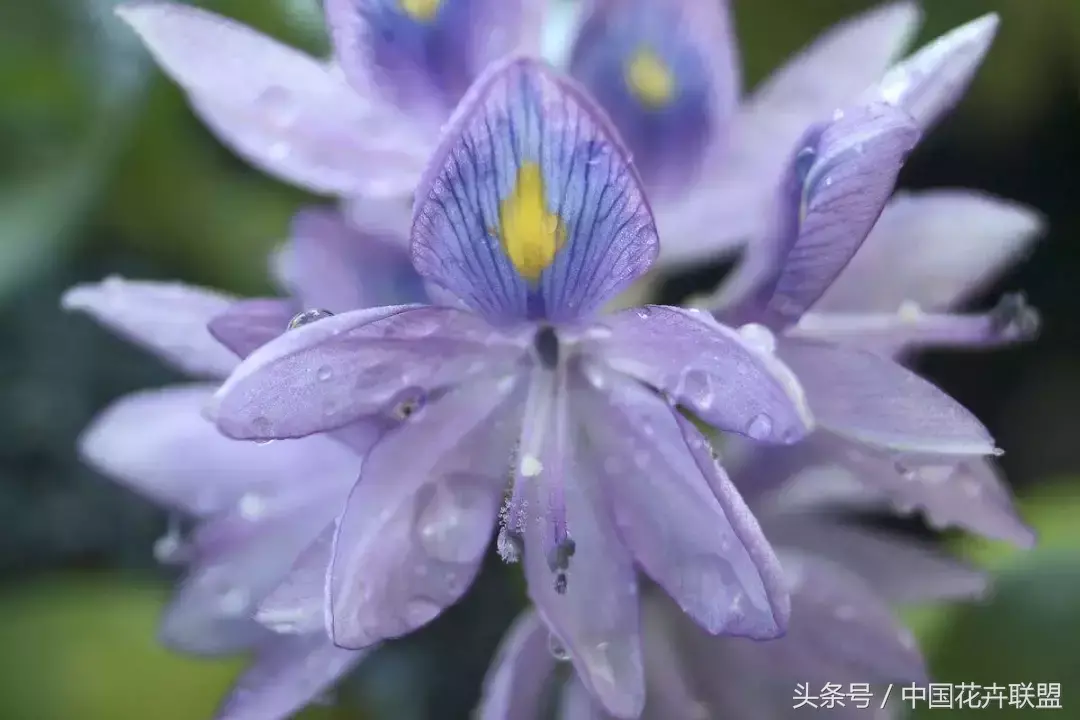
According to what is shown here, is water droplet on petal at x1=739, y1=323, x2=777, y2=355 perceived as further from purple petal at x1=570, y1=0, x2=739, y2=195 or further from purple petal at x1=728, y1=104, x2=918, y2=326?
purple petal at x1=570, y1=0, x2=739, y2=195

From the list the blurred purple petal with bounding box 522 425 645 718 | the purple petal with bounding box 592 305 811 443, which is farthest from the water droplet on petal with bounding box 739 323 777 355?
the blurred purple petal with bounding box 522 425 645 718

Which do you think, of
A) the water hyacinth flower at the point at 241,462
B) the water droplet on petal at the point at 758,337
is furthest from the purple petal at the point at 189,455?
the water droplet on petal at the point at 758,337

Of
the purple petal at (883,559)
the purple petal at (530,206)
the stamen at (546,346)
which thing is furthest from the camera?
the purple petal at (883,559)

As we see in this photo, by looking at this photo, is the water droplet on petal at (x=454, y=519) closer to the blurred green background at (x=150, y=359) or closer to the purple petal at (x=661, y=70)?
the purple petal at (x=661, y=70)

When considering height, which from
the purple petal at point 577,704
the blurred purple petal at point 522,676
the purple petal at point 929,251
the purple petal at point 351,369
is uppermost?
the purple petal at point 351,369

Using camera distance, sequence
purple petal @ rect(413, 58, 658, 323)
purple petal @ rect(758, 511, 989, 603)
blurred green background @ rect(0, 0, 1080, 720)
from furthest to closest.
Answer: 1. blurred green background @ rect(0, 0, 1080, 720)
2. purple petal @ rect(758, 511, 989, 603)
3. purple petal @ rect(413, 58, 658, 323)

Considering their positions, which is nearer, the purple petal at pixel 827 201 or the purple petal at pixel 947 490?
the purple petal at pixel 827 201
